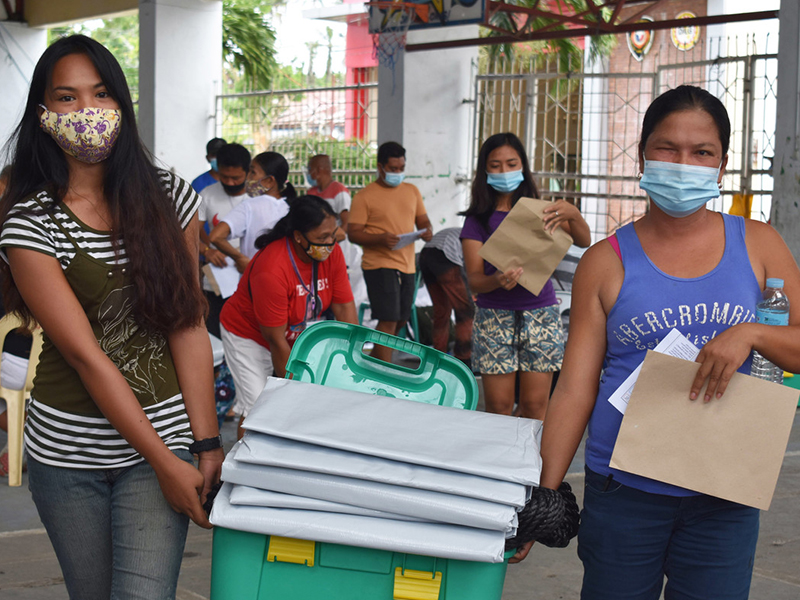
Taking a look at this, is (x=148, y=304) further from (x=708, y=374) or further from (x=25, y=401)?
(x=25, y=401)

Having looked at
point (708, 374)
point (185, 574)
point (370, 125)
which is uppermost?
point (370, 125)

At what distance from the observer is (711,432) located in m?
1.74

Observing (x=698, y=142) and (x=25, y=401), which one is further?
(x=25, y=401)

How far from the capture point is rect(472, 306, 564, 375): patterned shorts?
155 inches

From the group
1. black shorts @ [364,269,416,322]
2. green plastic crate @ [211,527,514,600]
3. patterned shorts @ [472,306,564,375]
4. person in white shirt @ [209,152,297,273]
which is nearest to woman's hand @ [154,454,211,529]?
green plastic crate @ [211,527,514,600]

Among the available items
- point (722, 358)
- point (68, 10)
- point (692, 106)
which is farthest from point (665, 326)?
point (68, 10)

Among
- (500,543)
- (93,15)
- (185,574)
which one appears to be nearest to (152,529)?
(500,543)

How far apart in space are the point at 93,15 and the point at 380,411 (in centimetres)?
1142

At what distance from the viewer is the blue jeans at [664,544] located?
184cm

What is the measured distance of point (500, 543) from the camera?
149 centimetres

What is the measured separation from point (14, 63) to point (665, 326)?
12.5 metres

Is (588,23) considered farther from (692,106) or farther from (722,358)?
(722,358)

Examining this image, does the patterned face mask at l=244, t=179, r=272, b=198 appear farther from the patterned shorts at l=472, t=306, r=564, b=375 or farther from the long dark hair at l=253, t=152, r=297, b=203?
the patterned shorts at l=472, t=306, r=564, b=375

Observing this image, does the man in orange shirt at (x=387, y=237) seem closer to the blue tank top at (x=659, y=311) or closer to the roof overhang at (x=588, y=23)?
the roof overhang at (x=588, y=23)
